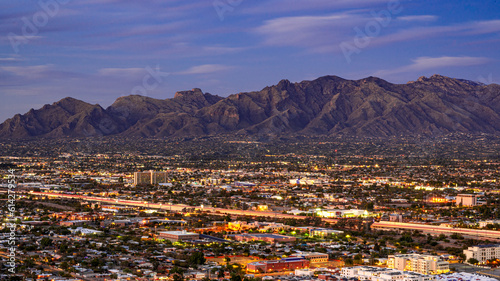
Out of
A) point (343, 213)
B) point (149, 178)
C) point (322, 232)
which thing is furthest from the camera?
point (149, 178)

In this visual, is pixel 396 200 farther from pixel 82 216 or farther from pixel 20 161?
pixel 20 161

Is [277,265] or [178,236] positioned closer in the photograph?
[277,265]

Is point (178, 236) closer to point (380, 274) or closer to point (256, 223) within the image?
point (256, 223)

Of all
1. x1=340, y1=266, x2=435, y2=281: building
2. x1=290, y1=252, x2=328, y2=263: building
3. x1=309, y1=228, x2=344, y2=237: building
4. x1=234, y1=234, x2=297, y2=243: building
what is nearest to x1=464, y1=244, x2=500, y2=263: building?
x1=340, y1=266, x2=435, y2=281: building

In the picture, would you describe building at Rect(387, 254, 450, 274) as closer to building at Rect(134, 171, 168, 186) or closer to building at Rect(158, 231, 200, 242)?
building at Rect(158, 231, 200, 242)

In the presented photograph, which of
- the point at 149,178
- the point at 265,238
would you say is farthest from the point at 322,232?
the point at 149,178

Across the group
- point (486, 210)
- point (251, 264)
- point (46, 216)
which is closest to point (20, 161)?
point (46, 216)
